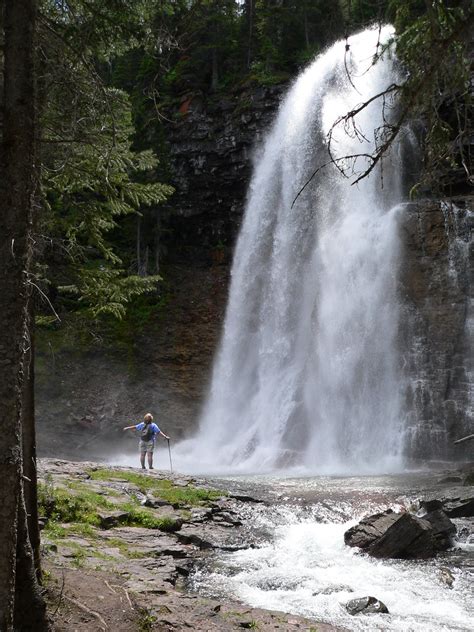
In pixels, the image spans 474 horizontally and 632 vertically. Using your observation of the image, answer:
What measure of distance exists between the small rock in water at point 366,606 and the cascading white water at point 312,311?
1191 centimetres

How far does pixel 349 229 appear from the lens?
78.3 ft

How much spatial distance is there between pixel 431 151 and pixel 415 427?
52.1ft

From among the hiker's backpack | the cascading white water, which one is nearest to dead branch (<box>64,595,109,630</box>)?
the hiker's backpack

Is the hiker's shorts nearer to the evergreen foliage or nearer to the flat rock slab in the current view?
the flat rock slab

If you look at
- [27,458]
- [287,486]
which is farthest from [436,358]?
[27,458]

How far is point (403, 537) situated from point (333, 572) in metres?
1.31

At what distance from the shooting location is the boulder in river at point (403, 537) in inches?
319

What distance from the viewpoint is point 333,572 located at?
7.51m

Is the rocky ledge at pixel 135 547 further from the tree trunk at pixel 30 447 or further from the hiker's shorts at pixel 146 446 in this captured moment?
the hiker's shorts at pixel 146 446

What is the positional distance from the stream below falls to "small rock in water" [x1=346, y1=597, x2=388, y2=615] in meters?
0.08

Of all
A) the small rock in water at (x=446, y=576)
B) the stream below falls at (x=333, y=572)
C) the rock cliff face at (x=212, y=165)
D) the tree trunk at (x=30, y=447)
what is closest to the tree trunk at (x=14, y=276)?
the tree trunk at (x=30, y=447)

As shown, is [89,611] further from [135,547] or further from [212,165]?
[212,165]

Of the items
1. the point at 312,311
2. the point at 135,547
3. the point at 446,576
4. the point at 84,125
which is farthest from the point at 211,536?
the point at 312,311

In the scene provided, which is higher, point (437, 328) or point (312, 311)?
point (312, 311)
